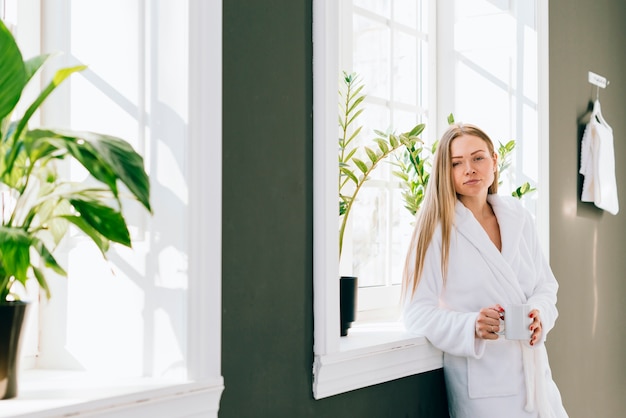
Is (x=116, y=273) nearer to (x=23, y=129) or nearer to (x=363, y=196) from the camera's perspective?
(x=23, y=129)

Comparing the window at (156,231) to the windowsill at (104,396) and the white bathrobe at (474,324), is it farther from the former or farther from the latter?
the white bathrobe at (474,324)

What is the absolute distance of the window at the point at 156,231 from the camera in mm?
1449

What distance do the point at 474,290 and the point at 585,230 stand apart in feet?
4.59

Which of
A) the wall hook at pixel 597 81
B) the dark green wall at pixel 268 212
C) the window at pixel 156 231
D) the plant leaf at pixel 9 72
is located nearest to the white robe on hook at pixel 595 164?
the wall hook at pixel 597 81

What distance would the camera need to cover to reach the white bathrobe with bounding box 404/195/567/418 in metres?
2.23

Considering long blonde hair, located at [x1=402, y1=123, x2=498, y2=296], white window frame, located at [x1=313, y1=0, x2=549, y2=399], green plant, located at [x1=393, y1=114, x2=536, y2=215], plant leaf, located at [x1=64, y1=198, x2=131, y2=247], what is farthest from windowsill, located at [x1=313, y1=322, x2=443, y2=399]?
plant leaf, located at [x1=64, y1=198, x2=131, y2=247]

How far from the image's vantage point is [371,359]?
6.55 feet

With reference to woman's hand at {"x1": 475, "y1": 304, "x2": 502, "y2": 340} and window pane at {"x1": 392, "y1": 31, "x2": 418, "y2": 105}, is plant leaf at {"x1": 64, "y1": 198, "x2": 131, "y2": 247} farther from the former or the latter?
window pane at {"x1": 392, "y1": 31, "x2": 418, "y2": 105}

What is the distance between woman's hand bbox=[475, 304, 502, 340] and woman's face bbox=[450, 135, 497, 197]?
0.41 meters

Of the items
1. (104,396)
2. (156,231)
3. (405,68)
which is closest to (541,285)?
(405,68)

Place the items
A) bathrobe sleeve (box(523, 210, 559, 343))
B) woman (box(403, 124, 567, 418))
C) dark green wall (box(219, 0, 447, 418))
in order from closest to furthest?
dark green wall (box(219, 0, 447, 418))
woman (box(403, 124, 567, 418))
bathrobe sleeve (box(523, 210, 559, 343))

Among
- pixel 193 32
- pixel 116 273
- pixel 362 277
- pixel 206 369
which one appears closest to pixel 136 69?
pixel 193 32

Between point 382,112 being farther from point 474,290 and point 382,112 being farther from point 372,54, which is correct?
point 474,290

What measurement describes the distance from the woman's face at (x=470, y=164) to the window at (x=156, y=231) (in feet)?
3.51
